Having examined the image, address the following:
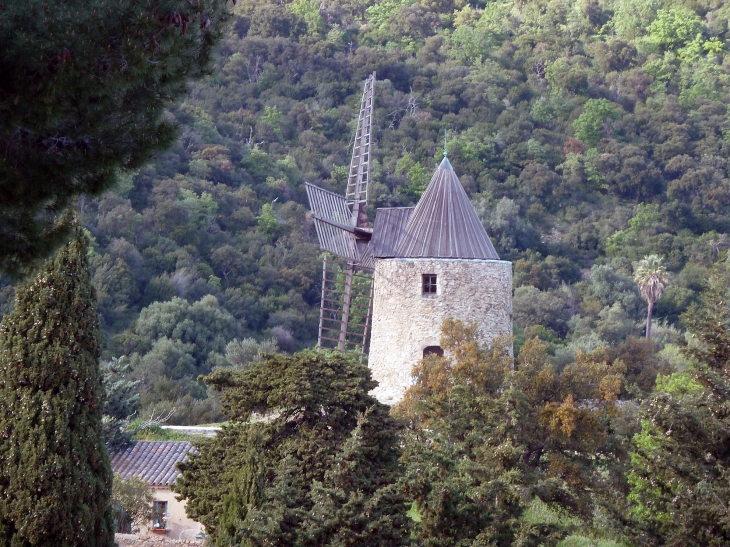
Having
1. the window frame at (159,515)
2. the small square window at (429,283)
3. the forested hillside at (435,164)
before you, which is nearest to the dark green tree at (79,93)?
the window frame at (159,515)

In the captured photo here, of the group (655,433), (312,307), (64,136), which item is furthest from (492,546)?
(312,307)

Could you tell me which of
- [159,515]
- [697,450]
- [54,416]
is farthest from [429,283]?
[54,416]

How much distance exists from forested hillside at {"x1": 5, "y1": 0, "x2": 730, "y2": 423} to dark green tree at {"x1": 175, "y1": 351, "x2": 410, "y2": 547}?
1113 centimetres

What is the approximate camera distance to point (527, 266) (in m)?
34.5

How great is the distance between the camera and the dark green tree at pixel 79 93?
14.1 feet

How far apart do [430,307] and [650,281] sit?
18.3 m

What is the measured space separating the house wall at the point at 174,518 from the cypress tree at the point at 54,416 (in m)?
5.16

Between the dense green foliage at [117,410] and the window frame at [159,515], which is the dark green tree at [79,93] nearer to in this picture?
the window frame at [159,515]

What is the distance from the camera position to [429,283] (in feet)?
50.1

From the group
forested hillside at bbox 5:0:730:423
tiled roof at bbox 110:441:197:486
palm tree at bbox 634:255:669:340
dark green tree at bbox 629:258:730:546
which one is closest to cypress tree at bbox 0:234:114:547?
dark green tree at bbox 629:258:730:546

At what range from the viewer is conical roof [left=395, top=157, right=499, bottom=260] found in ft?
50.5

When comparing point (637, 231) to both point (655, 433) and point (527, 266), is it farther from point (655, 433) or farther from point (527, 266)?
point (655, 433)

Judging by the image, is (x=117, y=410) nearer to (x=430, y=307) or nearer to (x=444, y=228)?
(x=430, y=307)

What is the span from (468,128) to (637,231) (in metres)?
9.03
